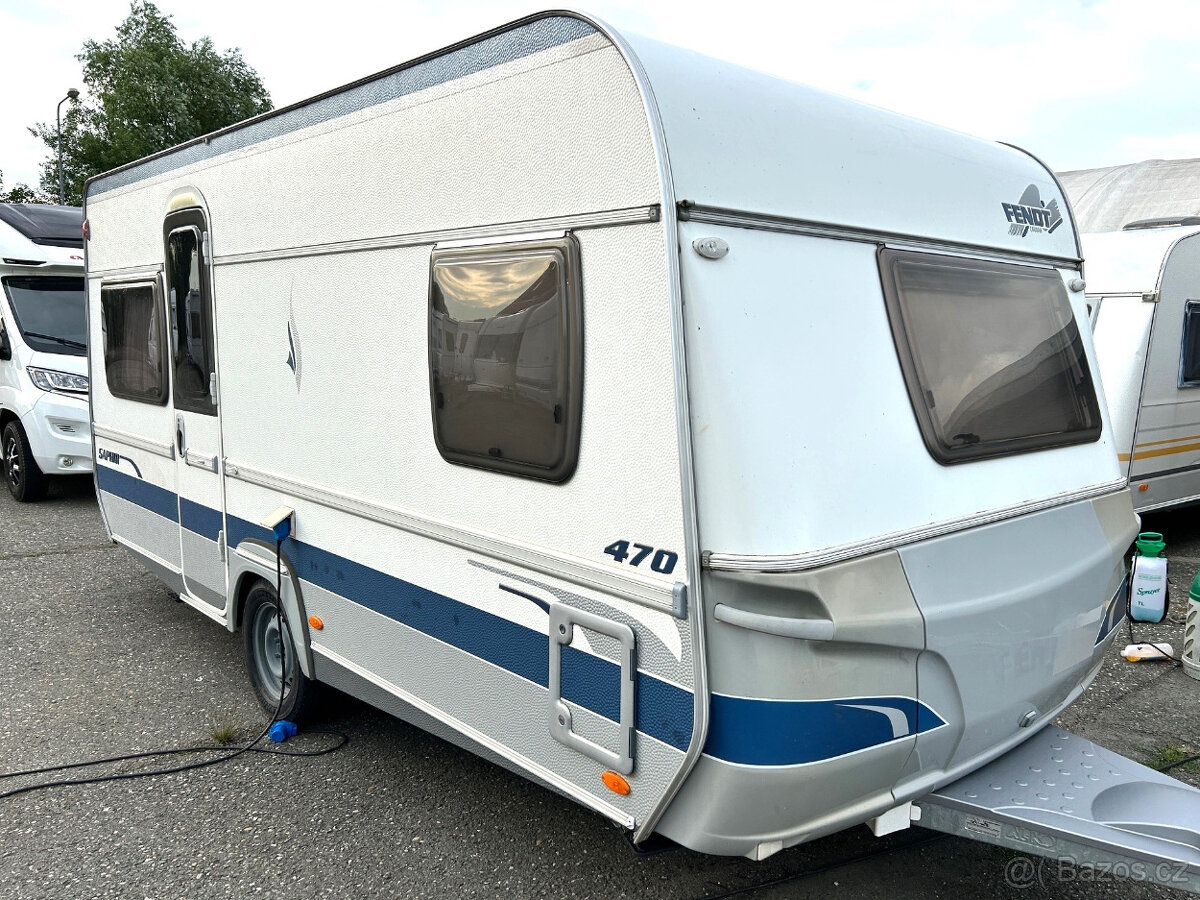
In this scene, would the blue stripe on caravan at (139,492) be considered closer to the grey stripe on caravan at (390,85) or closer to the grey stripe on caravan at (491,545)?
the grey stripe on caravan at (491,545)

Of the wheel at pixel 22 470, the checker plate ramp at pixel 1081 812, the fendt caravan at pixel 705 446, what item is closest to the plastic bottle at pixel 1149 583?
the fendt caravan at pixel 705 446

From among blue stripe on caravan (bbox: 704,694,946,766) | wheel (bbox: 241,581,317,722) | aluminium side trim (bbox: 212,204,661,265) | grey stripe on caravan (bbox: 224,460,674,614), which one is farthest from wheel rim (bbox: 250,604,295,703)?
blue stripe on caravan (bbox: 704,694,946,766)

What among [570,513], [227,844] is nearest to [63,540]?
[227,844]

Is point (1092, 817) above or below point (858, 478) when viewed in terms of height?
below

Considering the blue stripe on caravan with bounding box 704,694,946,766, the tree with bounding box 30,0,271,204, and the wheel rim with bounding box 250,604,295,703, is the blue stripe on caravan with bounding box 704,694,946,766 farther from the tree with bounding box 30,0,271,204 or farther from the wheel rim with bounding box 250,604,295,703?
the tree with bounding box 30,0,271,204

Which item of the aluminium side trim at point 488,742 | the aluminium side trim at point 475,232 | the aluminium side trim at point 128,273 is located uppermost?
the aluminium side trim at point 128,273

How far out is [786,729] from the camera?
2246 mm

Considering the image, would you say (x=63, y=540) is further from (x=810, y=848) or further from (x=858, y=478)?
(x=858, y=478)

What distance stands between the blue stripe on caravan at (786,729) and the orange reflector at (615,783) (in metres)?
0.32

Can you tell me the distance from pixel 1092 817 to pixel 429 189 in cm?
270

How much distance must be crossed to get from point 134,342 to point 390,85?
2.72 meters

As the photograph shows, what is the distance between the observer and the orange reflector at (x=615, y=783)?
2.49 meters

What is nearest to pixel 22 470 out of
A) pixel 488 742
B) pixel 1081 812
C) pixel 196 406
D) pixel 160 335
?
pixel 160 335

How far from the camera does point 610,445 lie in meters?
2.46
